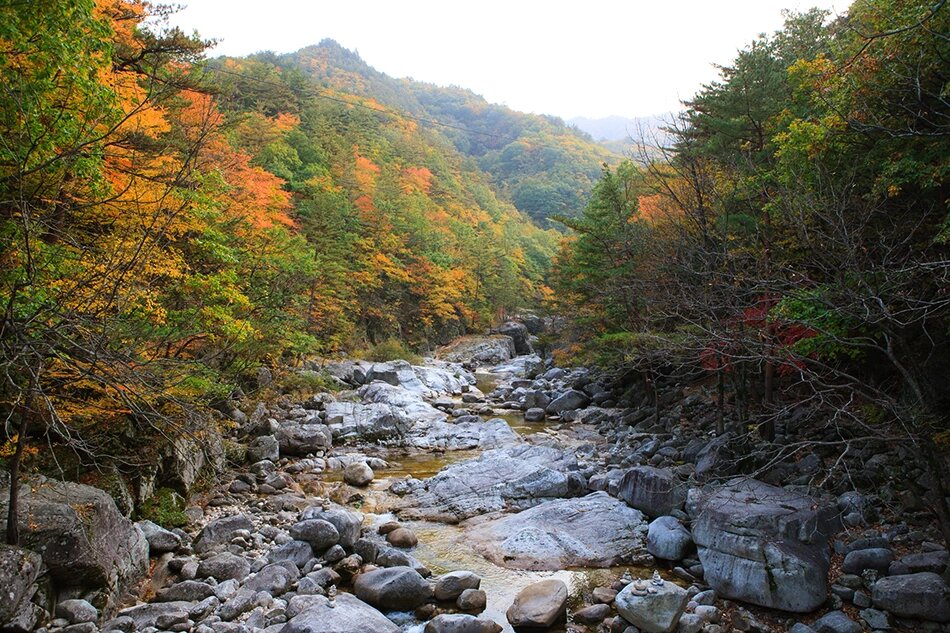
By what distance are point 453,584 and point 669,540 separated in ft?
10.1

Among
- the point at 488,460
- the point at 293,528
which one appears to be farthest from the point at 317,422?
the point at 293,528

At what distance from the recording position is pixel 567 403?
59.9ft

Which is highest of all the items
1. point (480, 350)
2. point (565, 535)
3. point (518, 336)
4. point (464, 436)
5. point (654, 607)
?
point (654, 607)

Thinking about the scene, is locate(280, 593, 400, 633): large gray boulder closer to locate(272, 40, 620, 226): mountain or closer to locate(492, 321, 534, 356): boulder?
locate(492, 321, 534, 356): boulder

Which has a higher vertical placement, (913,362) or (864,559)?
(913,362)

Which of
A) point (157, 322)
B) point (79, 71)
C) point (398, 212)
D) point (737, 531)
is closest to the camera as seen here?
point (79, 71)

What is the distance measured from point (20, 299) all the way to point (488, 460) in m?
8.56

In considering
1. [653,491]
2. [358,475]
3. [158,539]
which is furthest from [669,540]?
[158,539]

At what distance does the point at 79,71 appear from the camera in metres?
5.28

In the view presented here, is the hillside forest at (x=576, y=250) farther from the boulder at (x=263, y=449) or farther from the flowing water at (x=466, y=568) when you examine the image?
the flowing water at (x=466, y=568)

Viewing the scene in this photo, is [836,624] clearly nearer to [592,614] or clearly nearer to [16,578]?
[592,614]

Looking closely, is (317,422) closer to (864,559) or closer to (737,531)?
(737,531)

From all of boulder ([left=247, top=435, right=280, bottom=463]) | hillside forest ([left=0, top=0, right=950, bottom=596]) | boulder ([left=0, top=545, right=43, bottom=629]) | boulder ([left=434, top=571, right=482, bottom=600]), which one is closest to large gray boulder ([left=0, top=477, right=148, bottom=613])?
boulder ([left=0, top=545, right=43, bottom=629])

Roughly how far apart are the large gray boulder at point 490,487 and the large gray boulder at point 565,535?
2.64 ft
